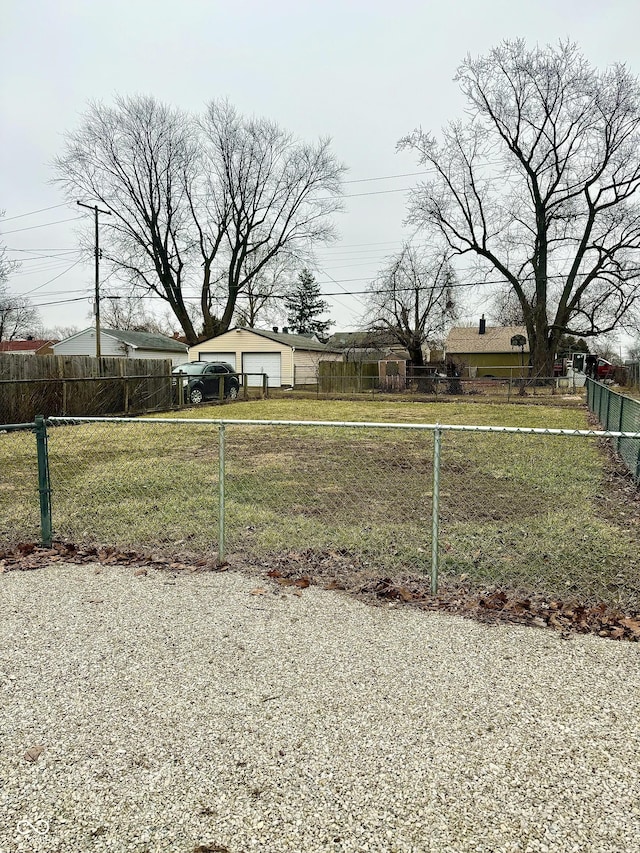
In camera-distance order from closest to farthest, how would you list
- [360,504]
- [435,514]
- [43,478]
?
[435,514], [43,478], [360,504]

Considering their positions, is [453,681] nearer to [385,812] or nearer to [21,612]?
[385,812]

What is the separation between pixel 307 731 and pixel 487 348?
50879 mm

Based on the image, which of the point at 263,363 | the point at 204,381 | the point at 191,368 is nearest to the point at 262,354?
the point at 263,363

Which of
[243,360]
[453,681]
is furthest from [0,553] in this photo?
[243,360]

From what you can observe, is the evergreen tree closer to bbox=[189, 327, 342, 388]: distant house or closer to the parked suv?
bbox=[189, 327, 342, 388]: distant house

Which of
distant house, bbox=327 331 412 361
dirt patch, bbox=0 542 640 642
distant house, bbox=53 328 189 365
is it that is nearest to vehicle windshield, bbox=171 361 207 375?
distant house, bbox=327 331 412 361

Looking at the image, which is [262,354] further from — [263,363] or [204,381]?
[204,381]

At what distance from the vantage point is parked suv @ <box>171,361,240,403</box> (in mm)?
20516

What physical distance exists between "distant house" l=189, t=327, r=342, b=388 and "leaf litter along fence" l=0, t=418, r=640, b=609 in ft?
77.9

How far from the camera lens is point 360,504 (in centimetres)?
661

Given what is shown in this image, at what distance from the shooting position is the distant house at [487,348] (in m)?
48.6

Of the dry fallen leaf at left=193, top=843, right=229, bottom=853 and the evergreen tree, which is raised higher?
the evergreen tree

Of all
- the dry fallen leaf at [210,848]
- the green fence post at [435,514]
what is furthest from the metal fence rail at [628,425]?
the dry fallen leaf at [210,848]

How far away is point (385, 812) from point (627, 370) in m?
38.8
